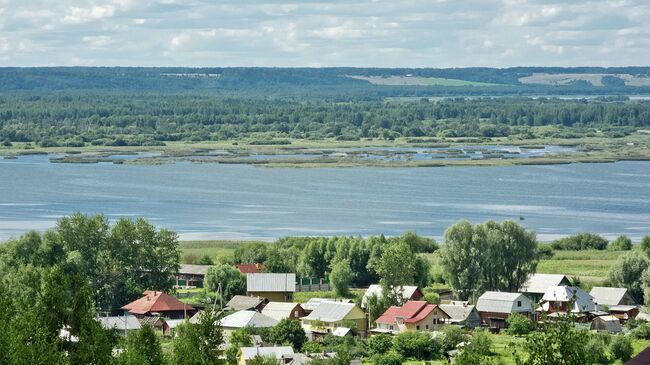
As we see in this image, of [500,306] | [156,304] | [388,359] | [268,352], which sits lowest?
[156,304]

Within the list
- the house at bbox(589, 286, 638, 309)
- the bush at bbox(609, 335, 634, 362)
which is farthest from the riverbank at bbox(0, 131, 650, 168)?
the bush at bbox(609, 335, 634, 362)

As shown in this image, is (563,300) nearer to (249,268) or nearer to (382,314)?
(382,314)

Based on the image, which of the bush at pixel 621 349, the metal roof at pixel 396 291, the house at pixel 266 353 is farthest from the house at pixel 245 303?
the bush at pixel 621 349

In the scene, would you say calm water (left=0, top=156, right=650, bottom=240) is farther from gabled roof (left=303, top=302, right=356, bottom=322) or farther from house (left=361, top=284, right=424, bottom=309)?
gabled roof (left=303, top=302, right=356, bottom=322)

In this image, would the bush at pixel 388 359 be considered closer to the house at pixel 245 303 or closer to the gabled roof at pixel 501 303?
the gabled roof at pixel 501 303

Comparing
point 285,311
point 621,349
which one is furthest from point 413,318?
point 621,349

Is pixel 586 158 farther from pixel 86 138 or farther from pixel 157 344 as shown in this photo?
pixel 157 344

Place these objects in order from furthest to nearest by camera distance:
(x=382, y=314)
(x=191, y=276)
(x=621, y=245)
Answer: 1. (x=621, y=245)
2. (x=191, y=276)
3. (x=382, y=314)
